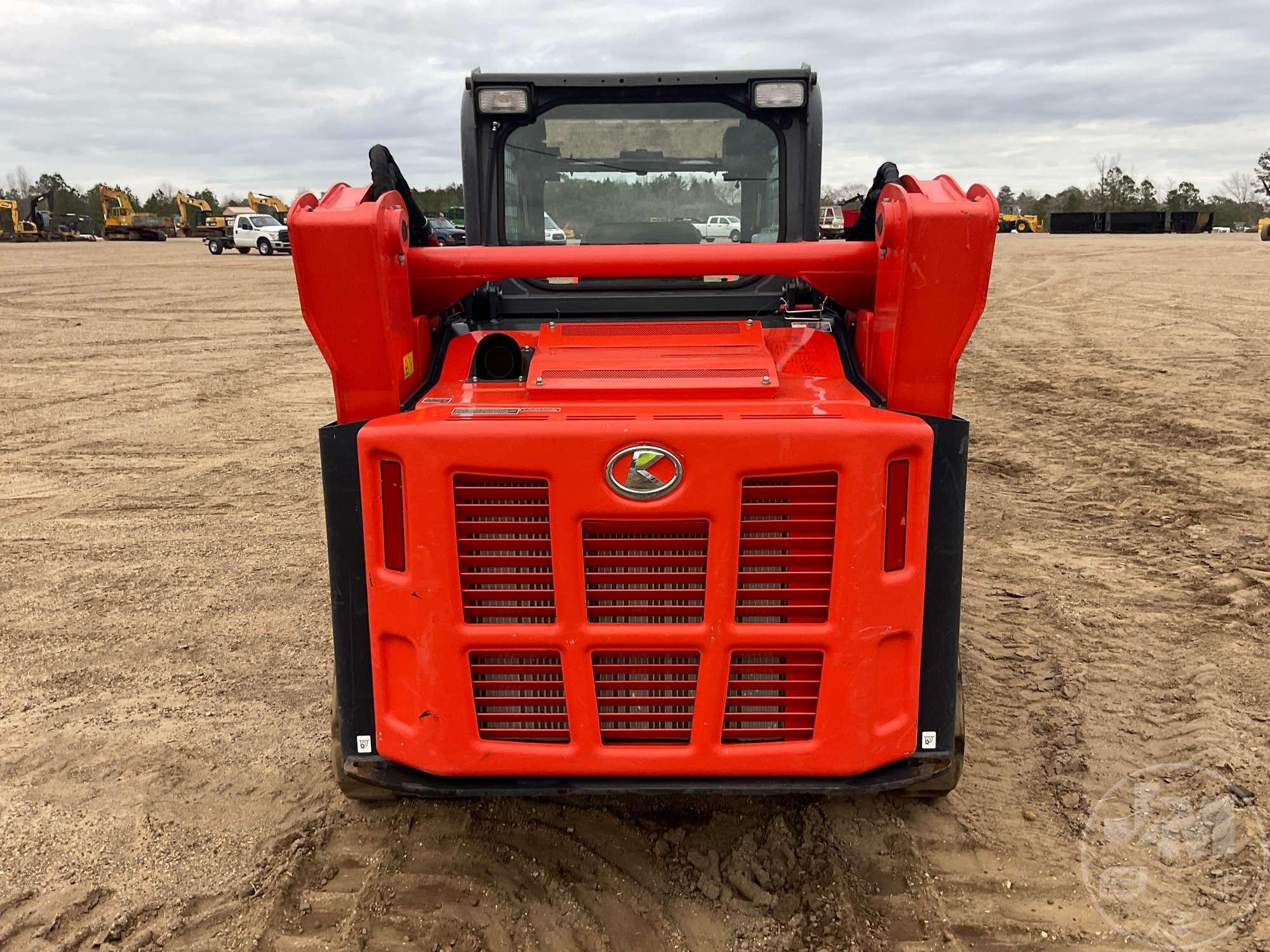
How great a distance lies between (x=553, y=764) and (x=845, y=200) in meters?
2.33

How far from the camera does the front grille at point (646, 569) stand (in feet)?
7.56

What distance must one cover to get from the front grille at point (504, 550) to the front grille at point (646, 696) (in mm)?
222

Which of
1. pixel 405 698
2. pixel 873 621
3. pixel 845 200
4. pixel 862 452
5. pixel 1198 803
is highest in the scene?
pixel 845 200

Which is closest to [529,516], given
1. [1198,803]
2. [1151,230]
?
[1198,803]

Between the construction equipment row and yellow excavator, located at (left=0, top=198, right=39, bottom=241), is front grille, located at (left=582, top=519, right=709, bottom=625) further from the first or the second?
yellow excavator, located at (left=0, top=198, right=39, bottom=241)

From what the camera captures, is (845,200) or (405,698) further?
(845,200)

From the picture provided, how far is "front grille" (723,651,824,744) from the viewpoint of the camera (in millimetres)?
2400

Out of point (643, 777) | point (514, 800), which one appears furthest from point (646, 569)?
point (514, 800)

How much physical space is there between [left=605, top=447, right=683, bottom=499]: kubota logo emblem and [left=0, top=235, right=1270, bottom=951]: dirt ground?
1225mm

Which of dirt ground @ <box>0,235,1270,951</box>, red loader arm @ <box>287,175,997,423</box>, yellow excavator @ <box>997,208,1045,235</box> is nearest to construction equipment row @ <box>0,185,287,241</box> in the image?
yellow excavator @ <box>997,208,1045,235</box>

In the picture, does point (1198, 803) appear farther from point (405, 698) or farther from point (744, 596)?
→ point (405, 698)

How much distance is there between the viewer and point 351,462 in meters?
2.37

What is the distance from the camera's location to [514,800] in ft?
10.1

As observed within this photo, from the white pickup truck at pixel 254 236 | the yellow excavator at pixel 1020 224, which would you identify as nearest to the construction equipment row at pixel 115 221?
the white pickup truck at pixel 254 236
